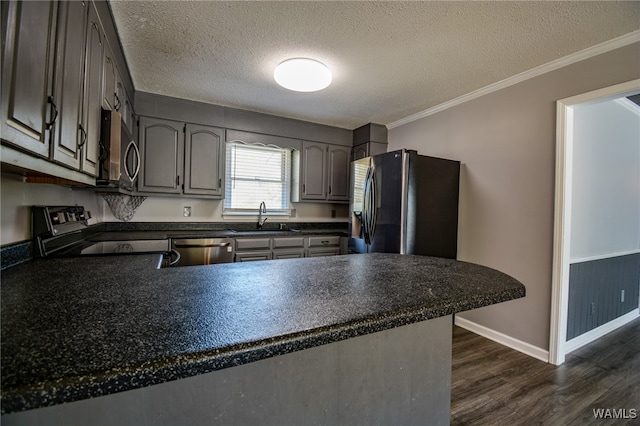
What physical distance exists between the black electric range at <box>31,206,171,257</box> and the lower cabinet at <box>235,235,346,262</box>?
1131 millimetres

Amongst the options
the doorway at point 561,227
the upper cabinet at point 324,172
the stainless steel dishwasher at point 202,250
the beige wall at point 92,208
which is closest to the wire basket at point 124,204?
the beige wall at point 92,208

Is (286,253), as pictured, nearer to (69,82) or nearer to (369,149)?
(369,149)

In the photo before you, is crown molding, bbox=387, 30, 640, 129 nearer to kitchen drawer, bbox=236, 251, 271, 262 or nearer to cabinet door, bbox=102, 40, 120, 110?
kitchen drawer, bbox=236, 251, 271, 262

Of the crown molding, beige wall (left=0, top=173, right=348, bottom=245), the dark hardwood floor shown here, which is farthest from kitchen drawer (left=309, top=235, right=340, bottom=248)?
the crown molding

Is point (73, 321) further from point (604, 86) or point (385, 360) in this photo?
point (604, 86)

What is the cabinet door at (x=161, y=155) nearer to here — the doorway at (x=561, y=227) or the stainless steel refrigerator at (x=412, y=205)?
the stainless steel refrigerator at (x=412, y=205)

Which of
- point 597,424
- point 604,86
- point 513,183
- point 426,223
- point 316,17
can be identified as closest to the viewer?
point 597,424

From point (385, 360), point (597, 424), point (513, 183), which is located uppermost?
point (513, 183)

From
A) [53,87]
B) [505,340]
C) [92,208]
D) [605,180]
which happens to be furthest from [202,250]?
[605,180]

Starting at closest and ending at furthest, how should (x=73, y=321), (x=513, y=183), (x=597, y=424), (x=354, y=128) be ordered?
(x=73, y=321) < (x=597, y=424) < (x=513, y=183) < (x=354, y=128)

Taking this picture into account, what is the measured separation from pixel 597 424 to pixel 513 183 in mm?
1765

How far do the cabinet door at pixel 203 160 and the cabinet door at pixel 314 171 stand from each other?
1.06 meters

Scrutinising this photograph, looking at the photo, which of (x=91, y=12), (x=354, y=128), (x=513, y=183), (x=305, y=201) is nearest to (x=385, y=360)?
(x=91, y=12)

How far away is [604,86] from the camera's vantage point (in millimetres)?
2072
